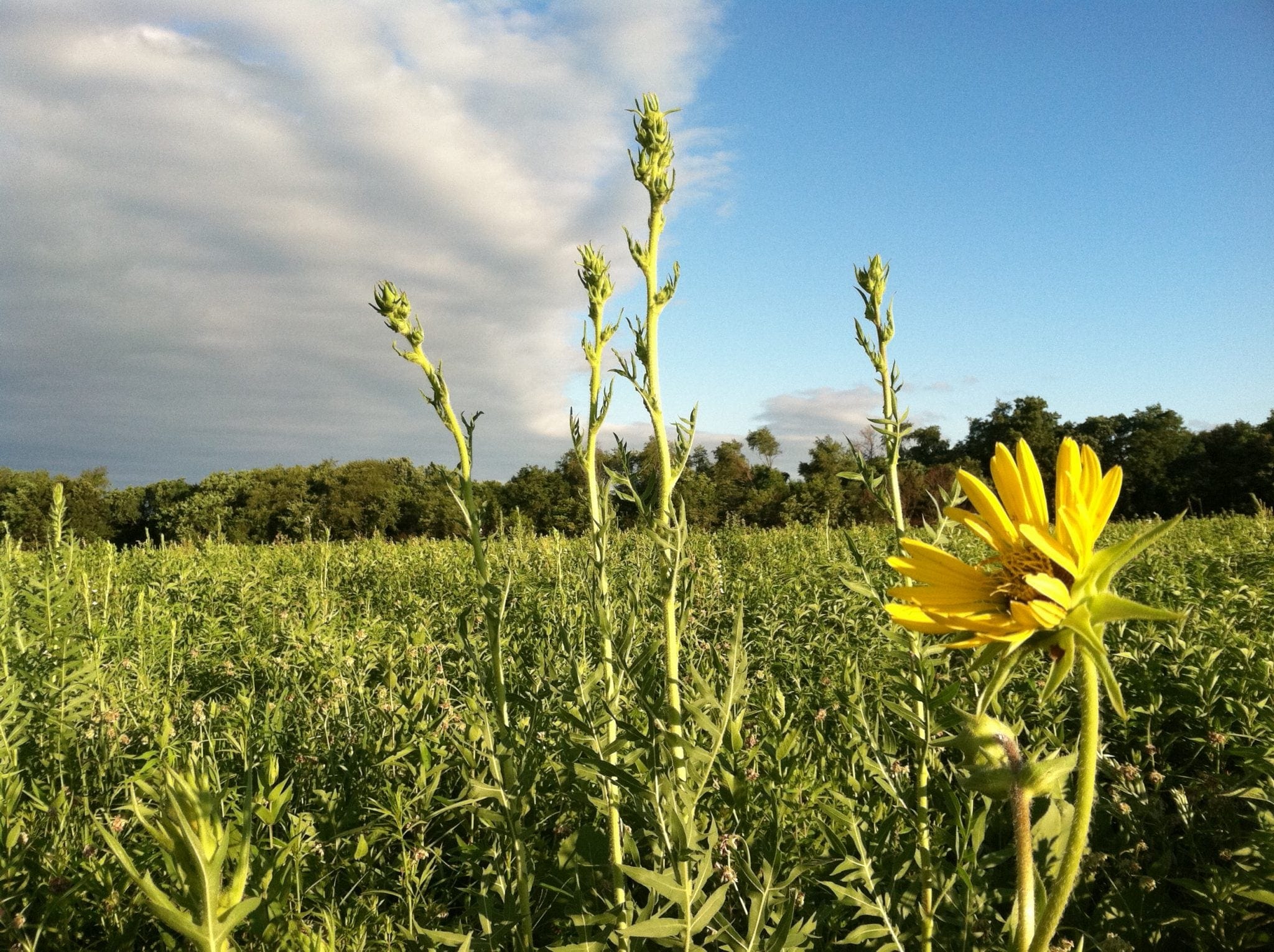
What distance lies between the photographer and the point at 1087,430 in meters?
40.2

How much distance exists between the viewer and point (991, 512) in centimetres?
87

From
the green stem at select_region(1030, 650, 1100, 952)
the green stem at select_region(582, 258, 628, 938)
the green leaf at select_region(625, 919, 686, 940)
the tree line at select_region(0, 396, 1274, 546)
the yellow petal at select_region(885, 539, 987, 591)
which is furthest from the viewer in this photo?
the tree line at select_region(0, 396, 1274, 546)

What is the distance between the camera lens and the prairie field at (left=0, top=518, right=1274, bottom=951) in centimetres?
144

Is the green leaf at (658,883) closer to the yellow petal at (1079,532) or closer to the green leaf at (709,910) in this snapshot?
the green leaf at (709,910)

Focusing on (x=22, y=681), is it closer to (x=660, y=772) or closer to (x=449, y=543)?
(x=660, y=772)

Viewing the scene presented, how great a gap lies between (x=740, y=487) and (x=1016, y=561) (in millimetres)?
27631

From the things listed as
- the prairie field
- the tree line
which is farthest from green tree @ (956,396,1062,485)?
the prairie field

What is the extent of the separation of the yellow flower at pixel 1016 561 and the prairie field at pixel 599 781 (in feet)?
1.22

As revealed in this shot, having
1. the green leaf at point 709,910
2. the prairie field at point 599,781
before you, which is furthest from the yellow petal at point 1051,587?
the green leaf at point 709,910

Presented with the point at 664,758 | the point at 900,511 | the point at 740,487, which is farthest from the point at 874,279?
the point at 740,487

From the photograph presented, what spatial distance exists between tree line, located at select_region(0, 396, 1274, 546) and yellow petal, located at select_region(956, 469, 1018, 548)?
39.1 ft

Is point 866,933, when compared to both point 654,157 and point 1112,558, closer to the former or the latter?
point 1112,558

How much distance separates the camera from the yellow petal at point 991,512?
0.85 metres

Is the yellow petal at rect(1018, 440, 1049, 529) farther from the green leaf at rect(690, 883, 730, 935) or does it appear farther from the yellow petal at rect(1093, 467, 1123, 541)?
the green leaf at rect(690, 883, 730, 935)
